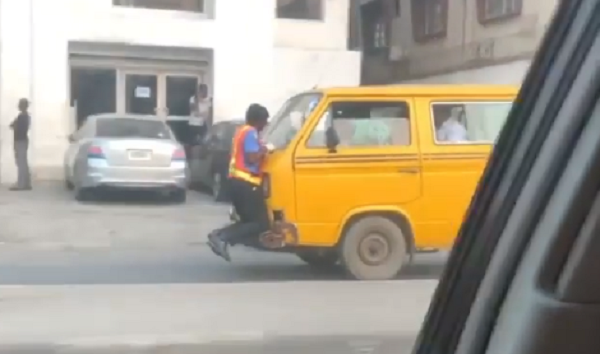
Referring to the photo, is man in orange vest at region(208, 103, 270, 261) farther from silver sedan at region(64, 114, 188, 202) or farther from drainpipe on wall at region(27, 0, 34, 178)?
drainpipe on wall at region(27, 0, 34, 178)

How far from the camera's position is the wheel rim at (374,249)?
9.85 metres

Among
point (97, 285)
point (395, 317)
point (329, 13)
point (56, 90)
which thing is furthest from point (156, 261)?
point (329, 13)

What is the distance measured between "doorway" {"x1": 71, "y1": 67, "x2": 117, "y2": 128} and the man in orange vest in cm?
1171

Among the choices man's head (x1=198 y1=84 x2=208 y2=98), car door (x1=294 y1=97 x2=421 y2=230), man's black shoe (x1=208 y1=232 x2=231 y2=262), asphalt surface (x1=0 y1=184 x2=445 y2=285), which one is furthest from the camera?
man's head (x1=198 y1=84 x2=208 y2=98)

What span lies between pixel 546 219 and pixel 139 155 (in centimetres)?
1527

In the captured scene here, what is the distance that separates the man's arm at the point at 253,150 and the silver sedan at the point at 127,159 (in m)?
6.85

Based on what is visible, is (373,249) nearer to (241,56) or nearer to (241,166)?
(241,166)

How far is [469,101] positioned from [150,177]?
792cm

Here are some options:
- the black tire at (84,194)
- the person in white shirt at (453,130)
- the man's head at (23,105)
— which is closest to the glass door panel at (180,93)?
the man's head at (23,105)

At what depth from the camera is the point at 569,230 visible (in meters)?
1.37

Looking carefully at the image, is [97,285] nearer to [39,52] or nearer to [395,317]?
[395,317]

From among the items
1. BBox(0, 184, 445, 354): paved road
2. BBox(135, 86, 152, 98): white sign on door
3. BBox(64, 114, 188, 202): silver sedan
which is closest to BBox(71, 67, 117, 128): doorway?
BBox(135, 86, 152, 98): white sign on door

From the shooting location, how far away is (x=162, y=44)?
21.2m

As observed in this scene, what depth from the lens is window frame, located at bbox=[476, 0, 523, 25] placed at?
18203mm
